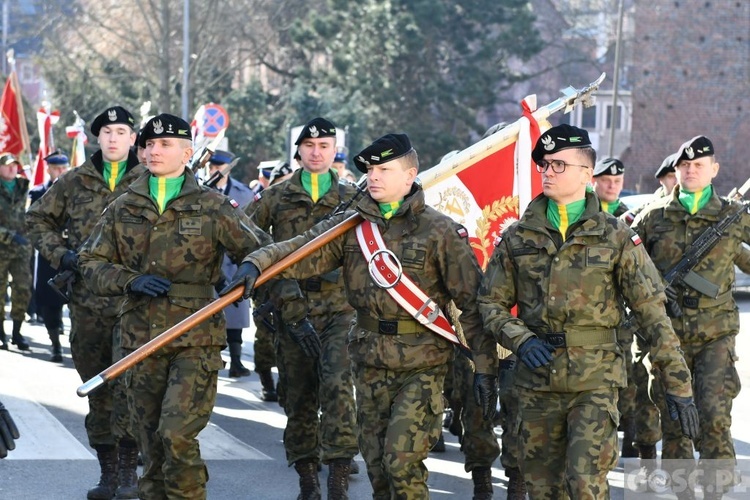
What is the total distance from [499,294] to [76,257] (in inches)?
123

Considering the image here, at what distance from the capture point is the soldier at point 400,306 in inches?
251

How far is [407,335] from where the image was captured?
6.49 metres


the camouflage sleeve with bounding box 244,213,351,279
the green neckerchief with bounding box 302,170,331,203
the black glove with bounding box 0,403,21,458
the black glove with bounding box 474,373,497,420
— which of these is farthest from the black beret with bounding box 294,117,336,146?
the black glove with bounding box 0,403,21,458

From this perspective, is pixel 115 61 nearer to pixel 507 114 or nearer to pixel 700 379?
pixel 507 114

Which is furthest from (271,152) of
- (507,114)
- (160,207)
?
(160,207)

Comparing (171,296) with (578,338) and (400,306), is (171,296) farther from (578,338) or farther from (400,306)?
(578,338)

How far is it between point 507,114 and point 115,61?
16.7m

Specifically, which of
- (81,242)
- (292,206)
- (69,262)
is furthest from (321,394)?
(81,242)

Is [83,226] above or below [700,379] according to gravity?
above

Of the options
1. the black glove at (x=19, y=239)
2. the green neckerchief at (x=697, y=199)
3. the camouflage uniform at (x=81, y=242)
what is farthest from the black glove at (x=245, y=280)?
the black glove at (x=19, y=239)

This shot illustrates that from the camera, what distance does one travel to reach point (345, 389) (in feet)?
26.4

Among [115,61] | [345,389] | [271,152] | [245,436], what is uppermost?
[115,61]

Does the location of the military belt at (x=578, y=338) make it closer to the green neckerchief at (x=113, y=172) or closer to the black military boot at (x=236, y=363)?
the green neckerchief at (x=113, y=172)

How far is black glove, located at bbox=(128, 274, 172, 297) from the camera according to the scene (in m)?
6.66
